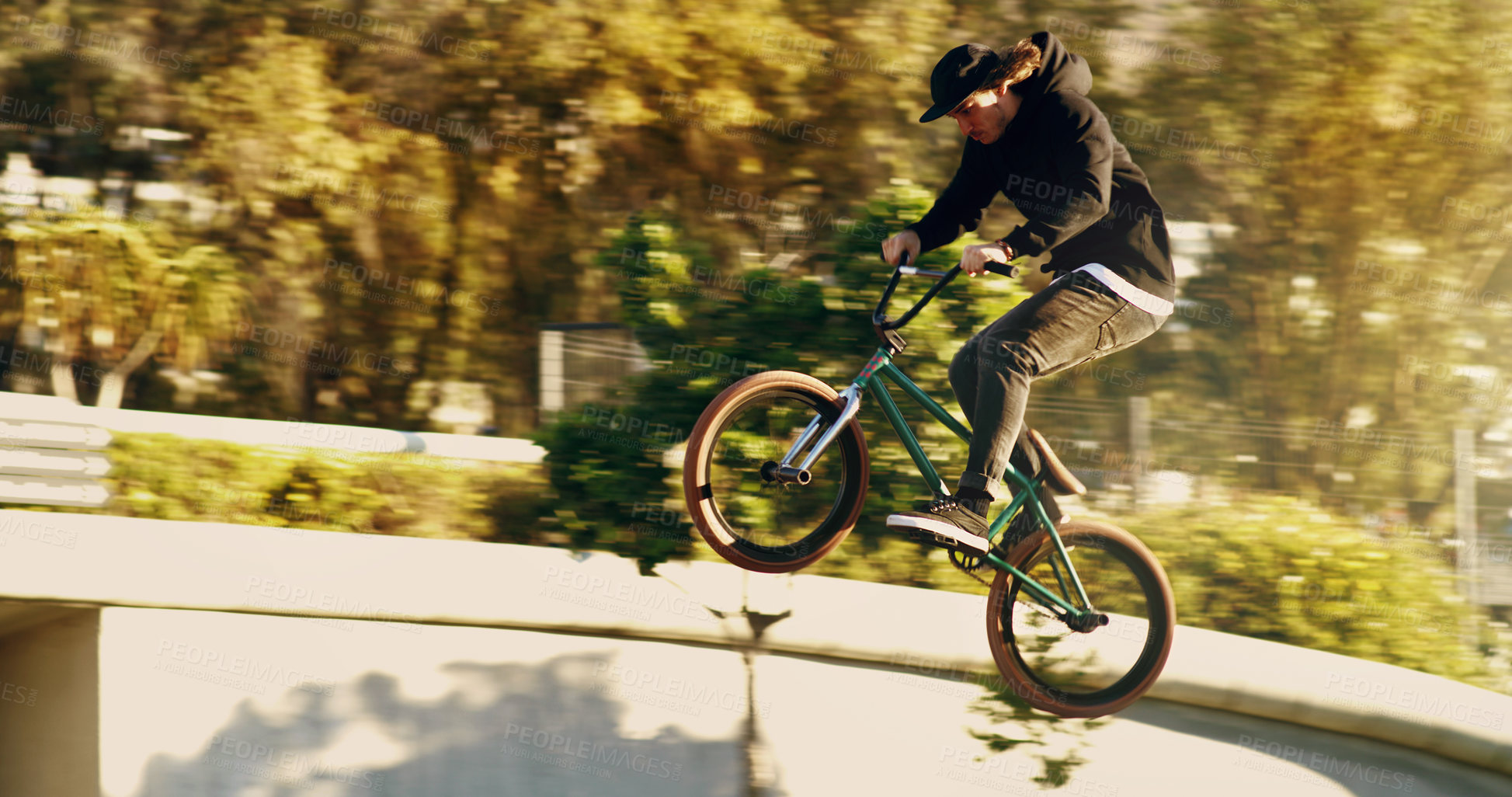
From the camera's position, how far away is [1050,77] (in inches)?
128

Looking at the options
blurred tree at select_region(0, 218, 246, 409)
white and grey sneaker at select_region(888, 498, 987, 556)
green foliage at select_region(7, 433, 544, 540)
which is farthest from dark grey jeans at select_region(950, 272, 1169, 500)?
blurred tree at select_region(0, 218, 246, 409)

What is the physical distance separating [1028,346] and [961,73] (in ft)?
3.10

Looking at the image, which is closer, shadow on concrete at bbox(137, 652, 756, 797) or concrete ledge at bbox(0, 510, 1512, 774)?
concrete ledge at bbox(0, 510, 1512, 774)

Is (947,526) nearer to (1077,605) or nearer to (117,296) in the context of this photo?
(1077,605)

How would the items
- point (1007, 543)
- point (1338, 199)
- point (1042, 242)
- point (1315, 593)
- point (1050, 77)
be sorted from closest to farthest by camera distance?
point (1042, 242), point (1050, 77), point (1007, 543), point (1315, 593), point (1338, 199)

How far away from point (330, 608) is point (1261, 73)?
8641mm

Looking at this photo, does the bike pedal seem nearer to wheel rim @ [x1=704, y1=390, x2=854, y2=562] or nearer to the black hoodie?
wheel rim @ [x1=704, y1=390, x2=854, y2=562]

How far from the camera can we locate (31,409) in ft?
19.4

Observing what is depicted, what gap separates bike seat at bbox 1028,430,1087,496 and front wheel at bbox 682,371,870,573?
0.67 m

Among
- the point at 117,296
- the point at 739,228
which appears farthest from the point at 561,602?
the point at 117,296

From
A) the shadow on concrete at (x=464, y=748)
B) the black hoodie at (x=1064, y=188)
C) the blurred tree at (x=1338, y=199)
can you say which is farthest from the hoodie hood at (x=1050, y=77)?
the blurred tree at (x=1338, y=199)

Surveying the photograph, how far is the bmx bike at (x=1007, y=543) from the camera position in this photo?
341 cm

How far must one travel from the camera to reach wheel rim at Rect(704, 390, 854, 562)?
3.77 m

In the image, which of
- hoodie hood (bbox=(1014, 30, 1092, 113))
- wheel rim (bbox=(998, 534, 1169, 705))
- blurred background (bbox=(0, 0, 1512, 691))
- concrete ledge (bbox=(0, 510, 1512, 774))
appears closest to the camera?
hoodie hood (bbox=(1014, 30, 1092, 113))
